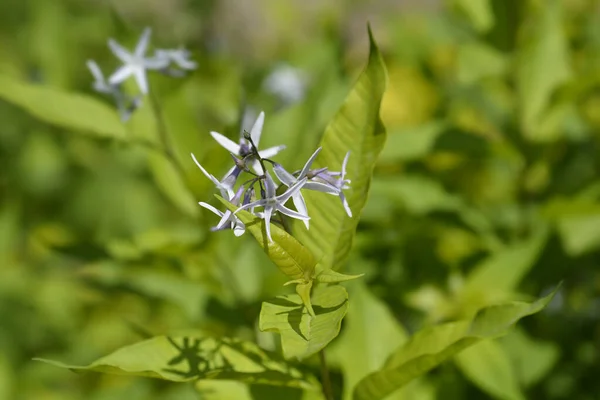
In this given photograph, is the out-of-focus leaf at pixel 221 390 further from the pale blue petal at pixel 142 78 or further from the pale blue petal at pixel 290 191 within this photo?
the pale blue petal at pixel 142 78

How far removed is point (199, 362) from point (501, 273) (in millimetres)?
813

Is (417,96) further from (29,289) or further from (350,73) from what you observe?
(29,289)

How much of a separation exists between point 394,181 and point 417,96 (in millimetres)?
734

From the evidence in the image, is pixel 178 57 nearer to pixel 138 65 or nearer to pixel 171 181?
pixel 138 65

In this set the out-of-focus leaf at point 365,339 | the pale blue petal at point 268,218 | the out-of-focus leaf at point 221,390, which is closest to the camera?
the pale blue petal at point 268,218

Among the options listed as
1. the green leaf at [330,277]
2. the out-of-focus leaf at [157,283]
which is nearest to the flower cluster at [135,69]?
the out-of-focus leaf at [157,283]

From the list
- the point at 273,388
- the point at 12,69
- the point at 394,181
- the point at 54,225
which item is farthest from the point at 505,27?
the point at 12,69

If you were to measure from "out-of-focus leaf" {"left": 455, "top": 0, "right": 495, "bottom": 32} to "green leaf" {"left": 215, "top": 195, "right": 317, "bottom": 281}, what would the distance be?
3.61ft

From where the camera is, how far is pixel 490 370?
1.36 meters

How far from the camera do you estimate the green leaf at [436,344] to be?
0.88 metres

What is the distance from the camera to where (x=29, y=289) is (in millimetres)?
2475

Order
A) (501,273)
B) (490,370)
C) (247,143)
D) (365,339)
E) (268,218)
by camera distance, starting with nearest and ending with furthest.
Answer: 1. (268,218)
2. (247,143)
3. (365,339)
4. (490,370)
5. (501,273)

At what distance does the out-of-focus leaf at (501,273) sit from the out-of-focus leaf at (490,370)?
13 cm

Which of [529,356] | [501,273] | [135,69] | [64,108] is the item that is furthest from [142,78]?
[529,356]
